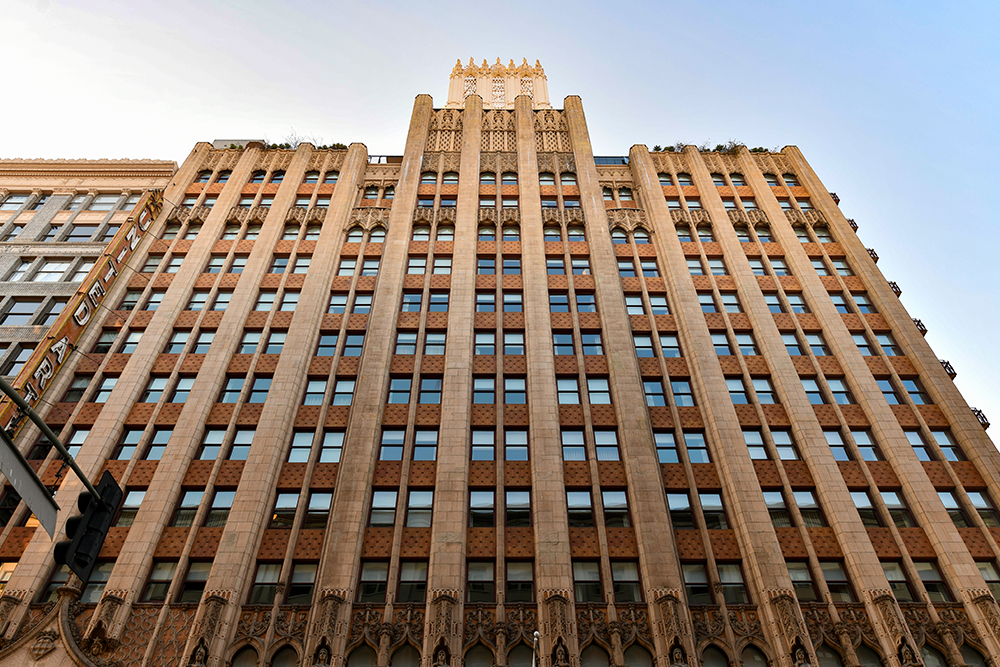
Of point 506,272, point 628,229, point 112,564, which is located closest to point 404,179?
point 506,272

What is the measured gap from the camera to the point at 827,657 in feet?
81.8

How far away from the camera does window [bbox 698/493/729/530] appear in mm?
28984

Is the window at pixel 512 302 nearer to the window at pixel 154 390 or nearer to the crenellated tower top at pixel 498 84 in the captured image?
the window at pixel 154 390

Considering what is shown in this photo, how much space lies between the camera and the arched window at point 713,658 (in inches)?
975

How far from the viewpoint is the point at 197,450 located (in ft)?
103

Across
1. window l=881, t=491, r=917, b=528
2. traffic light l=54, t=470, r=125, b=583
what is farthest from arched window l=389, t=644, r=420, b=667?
window l=881, t=491, r=917, b=528

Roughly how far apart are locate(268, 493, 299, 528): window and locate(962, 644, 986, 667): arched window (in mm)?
28373

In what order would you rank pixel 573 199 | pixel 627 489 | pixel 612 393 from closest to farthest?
1. pixel 627 489
2. pixel 612 393
3. pixel 573 199

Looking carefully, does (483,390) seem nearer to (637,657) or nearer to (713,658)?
(637,657)

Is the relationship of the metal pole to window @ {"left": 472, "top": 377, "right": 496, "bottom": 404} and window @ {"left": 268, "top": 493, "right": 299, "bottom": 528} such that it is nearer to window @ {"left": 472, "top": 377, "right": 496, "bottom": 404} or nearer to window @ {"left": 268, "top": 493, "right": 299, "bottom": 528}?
window @ {"left": 268, "top": 493, "right": 299, "bottom": 528}

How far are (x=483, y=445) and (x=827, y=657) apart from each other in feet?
55.1

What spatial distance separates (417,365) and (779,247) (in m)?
26.4

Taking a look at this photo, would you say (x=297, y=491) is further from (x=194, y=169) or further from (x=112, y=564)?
(x=194, y=169)

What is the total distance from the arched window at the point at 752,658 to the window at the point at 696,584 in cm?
223
